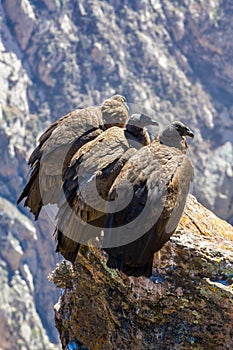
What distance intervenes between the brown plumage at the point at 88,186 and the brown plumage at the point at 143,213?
0.29 meters

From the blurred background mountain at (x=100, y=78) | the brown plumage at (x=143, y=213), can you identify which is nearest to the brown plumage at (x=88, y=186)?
the brown plumage at (x=143, y=213)

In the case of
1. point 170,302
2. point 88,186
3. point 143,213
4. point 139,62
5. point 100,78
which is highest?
point 139,62

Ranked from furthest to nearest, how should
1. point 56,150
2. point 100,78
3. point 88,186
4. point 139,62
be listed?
point 139,62
point 100,78
point 56,150
point 88,186

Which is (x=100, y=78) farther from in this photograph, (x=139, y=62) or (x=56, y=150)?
(x=56, y=150)

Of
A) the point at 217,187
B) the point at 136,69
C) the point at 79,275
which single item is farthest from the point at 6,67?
the point at 79,275

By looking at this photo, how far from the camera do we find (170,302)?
7832 millimetres

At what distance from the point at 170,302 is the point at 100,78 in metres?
69.2

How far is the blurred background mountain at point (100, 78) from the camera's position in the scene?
70125mm

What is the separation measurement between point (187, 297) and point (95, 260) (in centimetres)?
144

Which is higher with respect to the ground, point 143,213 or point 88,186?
point 88,186

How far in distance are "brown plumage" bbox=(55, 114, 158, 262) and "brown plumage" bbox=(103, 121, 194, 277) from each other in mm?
295

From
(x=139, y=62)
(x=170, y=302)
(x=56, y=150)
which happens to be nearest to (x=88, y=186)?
(x=56, y=150)

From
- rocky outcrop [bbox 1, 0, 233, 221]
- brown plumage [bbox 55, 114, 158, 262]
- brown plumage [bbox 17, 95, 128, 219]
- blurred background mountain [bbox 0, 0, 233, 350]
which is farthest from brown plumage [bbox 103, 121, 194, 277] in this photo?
rocky outcrop [bbox 1, 0, 233, 221]

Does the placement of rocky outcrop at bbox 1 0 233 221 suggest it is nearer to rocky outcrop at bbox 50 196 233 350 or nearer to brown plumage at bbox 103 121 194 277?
rocky outcrop at bbox 50 196 233 350
